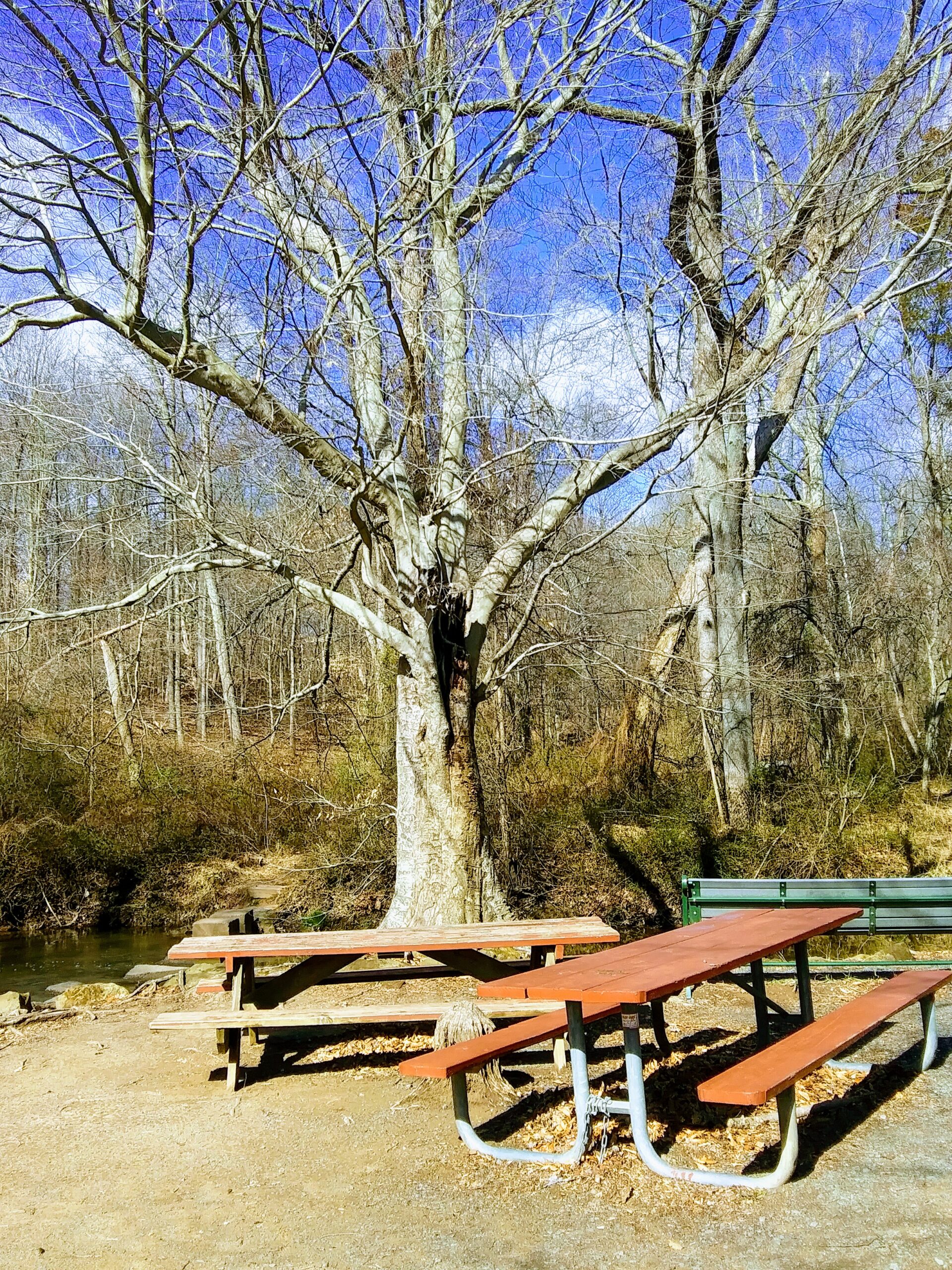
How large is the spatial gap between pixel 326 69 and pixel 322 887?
1006 centimetres

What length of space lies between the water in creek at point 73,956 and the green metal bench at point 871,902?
6289 mm

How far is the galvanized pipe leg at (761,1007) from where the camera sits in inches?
205

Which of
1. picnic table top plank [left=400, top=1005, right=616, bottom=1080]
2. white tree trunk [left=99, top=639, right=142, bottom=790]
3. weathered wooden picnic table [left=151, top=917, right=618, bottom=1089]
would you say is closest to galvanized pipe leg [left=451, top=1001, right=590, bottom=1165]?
picnic table top plank [left=400, top=1005, right=616, bottom=1080]

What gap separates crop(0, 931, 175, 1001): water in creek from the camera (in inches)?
433

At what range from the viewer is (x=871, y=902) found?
759 centimetres

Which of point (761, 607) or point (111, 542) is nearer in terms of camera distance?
point (111, 542)

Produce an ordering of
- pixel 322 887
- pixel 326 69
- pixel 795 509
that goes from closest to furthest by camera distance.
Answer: pixel 326 69
pixel 322 887
pixel 795 509

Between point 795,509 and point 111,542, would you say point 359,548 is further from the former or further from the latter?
point 795,509

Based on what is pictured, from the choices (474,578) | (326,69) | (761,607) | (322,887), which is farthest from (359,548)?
(761,607)

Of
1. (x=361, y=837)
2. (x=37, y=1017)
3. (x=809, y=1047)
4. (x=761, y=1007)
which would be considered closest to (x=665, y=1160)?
(x=809, y=1047)

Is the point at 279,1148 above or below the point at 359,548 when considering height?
below

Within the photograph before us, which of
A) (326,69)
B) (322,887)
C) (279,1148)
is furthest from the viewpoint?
(322,887)

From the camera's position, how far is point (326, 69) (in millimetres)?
6004

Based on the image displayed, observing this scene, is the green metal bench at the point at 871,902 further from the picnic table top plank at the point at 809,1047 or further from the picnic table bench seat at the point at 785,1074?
the picnic table bench seat at the point at 785,1074
